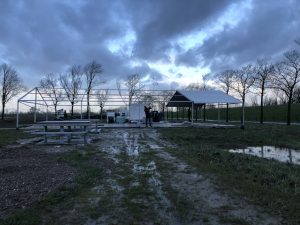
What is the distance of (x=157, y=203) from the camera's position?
18.4ft

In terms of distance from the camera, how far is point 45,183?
6957 millimetres

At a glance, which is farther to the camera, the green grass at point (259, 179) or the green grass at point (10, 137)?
the green grass at point (10, 137)

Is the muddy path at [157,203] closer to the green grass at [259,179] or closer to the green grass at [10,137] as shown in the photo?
the green grass at [259,179]

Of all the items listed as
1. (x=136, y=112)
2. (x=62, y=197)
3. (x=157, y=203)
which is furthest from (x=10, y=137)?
(x=136, y=112)

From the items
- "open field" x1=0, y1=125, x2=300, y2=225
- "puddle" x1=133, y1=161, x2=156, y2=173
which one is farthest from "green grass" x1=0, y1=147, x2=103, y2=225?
"puddle" x1=133, y1=161, x2=156, y2=173

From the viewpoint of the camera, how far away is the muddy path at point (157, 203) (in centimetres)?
484

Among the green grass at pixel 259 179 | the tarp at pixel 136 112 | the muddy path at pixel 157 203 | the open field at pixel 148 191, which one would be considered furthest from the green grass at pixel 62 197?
the tarp at pixel 136 112

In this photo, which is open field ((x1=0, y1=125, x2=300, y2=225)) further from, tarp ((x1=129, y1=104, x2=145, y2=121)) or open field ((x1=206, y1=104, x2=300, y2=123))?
open field ((x1=206, y1=104, x2=300, y2=123))

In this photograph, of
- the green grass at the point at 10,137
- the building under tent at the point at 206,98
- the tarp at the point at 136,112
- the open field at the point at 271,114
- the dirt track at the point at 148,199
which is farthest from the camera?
the open field at the point at 271,114

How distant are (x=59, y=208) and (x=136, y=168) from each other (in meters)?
3.75

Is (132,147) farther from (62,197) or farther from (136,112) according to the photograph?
(136,112)

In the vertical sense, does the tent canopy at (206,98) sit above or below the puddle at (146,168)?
above

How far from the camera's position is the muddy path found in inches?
191

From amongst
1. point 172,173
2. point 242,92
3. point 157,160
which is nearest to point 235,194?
point 172,173
